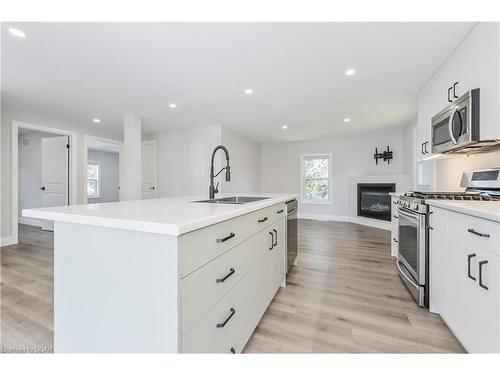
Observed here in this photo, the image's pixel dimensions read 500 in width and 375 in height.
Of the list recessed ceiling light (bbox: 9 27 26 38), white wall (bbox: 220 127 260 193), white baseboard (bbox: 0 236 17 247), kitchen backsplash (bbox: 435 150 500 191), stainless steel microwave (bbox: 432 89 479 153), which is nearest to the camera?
stainless steel microwave (bbox: 432 89 479 153)

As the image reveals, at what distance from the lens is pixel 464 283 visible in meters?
1.30

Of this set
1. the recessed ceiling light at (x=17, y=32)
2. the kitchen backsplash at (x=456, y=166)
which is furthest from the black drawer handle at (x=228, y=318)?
the recessed ceiling light at (x=17, y=32)

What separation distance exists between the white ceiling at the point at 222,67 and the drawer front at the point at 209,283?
5.77 ft

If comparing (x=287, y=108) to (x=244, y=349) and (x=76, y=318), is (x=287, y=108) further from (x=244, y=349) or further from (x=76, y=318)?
(x=76, y=318)

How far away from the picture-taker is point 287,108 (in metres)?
3.83

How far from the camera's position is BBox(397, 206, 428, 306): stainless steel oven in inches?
70.9

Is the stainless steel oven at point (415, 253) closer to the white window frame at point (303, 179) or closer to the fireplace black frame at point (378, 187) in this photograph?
the fireplace black frame at point (378, 187)

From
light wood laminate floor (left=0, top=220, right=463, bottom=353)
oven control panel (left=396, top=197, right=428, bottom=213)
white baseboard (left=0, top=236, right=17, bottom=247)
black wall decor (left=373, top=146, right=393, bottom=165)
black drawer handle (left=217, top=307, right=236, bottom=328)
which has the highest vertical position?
black wall decor (left=373, top=146, right=393, bottom=165)

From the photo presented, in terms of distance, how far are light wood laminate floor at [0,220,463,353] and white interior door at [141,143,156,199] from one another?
264 centimetres

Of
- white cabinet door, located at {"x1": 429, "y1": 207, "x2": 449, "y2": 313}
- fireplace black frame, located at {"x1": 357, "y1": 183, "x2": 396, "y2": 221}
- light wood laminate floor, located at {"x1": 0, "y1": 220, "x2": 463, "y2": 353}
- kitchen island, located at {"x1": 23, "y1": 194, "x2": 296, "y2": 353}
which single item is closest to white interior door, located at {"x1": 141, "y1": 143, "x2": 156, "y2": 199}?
light wood laminate floor, located at {"x1": 0, "y1": 220, "x2": 463, "y2": 353}

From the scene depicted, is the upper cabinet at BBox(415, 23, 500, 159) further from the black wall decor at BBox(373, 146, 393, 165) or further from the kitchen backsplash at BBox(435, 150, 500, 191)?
the black wall decor at BBox(373, 146, 393, 165)

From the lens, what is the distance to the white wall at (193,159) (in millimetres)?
4906

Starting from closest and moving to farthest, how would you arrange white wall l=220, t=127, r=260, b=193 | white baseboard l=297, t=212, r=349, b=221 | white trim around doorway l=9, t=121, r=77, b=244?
white trim around doorway l=9, t=121, r=77, b=244 < white wall l=220, t=127, r=260, b=193 < white baseboard l=297, t=212, r=349, b=221
